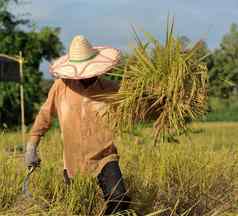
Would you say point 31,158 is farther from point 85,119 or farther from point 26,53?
point 26,53

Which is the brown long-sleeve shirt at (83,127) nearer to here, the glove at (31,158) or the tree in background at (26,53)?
the glove at (31,158)

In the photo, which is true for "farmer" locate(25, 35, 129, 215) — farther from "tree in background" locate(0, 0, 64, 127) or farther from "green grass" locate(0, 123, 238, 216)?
"tree in background" locate(0, 0, 64, 127)

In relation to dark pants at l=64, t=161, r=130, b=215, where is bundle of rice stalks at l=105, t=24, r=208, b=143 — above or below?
above

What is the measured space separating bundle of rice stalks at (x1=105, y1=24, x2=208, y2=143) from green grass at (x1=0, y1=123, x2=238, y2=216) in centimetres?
23

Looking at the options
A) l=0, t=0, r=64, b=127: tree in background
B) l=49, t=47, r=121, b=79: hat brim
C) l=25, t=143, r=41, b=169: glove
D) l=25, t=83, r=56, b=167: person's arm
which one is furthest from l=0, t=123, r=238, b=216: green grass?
l=0, t=0, r=64, b=127: tree in background

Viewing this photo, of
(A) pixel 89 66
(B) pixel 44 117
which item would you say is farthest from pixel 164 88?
(B) pixel 44 117

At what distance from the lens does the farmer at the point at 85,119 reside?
12.4ft

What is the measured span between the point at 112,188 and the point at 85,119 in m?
0.46

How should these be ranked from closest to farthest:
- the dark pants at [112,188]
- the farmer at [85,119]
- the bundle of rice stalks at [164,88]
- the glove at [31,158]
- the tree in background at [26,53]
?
the bundle of rice stalks at [164,88] < the dark pants at [112,188] < the farmer at [85,119] < the glove at [31,158] < the tree in background at [26,53]

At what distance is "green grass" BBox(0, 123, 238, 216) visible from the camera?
373cm

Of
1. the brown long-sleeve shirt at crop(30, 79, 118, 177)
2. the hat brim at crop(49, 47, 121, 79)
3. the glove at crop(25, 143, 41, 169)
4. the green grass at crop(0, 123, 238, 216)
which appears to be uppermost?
the hat brim at crop(49, 47, 121, 79)

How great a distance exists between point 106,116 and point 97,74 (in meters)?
0.26

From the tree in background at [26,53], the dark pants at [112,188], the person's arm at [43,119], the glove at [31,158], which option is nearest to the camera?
the dark pants at [112,188]

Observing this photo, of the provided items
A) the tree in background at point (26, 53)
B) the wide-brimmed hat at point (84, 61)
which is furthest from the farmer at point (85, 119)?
the tree in background at point (26, 53)
